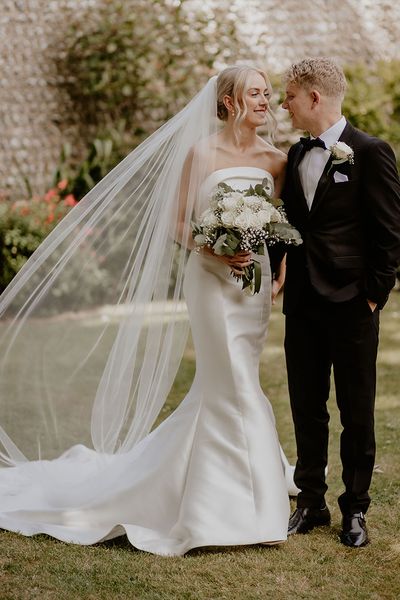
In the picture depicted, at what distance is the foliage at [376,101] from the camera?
12.0 m

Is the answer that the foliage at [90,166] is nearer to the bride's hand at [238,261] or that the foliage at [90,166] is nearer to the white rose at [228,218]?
the bride's hand at [238,261]

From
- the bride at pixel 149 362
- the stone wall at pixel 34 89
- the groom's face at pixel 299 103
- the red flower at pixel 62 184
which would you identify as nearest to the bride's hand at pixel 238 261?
the bride at pixel 149 362

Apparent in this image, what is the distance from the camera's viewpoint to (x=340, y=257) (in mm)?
3686

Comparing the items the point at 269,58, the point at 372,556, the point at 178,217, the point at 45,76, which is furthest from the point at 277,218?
the point at 269,58

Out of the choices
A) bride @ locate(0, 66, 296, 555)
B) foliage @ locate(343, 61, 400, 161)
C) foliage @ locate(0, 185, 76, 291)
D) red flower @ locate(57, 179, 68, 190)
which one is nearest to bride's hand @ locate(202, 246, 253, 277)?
bride @ locate(0, 66, 296, 555)

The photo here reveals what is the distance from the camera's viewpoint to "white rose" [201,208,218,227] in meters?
3.72

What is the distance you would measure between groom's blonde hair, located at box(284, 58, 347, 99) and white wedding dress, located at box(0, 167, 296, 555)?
0.47m

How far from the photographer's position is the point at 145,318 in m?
4.29

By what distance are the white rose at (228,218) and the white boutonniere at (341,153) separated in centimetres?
47

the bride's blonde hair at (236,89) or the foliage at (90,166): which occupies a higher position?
the bride's blonde hair at (236,89)

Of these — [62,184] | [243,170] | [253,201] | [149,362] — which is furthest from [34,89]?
[253,201]

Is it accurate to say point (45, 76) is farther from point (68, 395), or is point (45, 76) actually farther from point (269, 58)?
point (68, 395)

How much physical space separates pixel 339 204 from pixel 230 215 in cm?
47

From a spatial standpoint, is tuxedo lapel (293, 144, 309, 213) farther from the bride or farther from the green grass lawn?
the green grass lawn
